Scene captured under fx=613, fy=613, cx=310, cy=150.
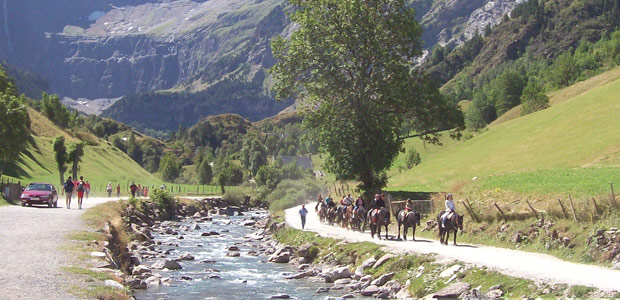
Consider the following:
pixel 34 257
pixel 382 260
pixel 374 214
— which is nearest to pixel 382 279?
pixel 382 260

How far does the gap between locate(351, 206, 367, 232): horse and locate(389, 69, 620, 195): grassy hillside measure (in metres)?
9.11

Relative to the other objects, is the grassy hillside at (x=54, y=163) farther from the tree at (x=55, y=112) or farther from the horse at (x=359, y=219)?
the horse at (x=359, y=219)

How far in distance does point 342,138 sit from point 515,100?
147m

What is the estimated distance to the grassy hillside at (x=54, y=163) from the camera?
99.5 meters

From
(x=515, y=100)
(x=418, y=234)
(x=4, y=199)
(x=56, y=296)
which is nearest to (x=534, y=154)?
(x=418, y=234)

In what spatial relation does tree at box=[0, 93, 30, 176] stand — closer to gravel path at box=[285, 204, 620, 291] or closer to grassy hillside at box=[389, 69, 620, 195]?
grassy hillside at box=[389, 69, 620, 195]

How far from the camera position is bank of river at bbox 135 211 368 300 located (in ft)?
89.0

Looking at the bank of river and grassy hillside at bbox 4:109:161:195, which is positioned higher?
grassy hillside at bbox 4:109:161:195

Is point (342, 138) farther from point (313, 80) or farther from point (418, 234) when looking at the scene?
point (418, 234)

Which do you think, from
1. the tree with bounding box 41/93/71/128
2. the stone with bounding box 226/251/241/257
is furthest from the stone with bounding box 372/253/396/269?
the tree with bounding box 41/93/71/128

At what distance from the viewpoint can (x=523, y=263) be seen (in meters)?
24.4

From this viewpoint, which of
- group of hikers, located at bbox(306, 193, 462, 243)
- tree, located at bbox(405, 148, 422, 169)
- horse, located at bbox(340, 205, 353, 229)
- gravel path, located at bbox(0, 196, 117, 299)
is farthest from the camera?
tree, located at bbox(405, 148, 422, 169)

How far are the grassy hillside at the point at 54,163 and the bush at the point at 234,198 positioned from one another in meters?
20.8

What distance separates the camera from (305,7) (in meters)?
51.9
